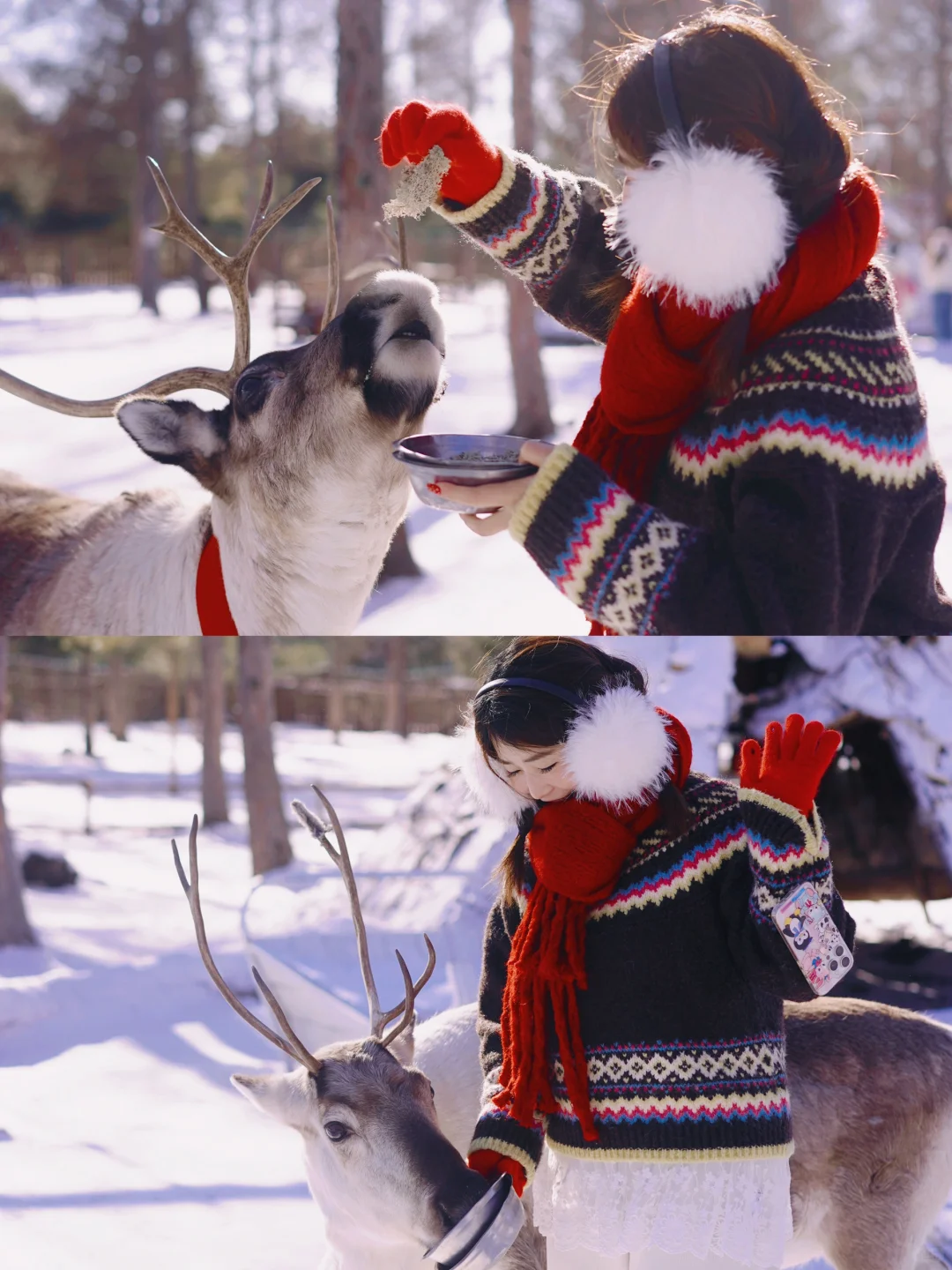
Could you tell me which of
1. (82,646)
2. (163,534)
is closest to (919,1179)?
(163,534)

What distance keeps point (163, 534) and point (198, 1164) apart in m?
0.90

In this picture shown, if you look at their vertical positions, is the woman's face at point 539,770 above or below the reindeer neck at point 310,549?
below

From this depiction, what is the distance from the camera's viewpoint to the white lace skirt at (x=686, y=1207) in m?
1.12

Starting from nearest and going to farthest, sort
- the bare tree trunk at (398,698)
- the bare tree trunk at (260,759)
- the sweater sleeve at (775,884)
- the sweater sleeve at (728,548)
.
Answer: the sweater sleeve at (728,548) < the sweater sleeve at (775,884) < the bare tree trunk at (260,759) < the bare tree trunk at (398,698)

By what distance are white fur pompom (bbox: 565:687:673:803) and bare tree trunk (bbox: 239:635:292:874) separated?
1.03 m

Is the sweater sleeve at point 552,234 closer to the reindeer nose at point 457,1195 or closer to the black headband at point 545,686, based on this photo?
the black headband at point 545,686

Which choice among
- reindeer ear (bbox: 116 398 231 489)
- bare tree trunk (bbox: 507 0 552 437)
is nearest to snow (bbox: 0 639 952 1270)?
reindeer ear (bbox: 116 398 231 489)

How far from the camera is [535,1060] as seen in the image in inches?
45.6

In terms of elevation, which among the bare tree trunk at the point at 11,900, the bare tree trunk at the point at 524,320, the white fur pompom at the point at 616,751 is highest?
the bare tree trunk at the point at 524,320

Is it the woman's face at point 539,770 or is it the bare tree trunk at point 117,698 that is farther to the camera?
the bare tree trunk at point 117,698

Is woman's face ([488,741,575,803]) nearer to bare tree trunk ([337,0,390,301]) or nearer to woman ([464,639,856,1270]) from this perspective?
woman ([464,639,856,1270])

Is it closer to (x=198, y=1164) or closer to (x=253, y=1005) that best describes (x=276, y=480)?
(x=198, y=1164)

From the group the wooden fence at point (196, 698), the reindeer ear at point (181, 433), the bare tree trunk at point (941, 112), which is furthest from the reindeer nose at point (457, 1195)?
the bare tree trunk at point (941, 112)

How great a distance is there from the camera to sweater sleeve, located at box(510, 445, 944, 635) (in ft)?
2.99
